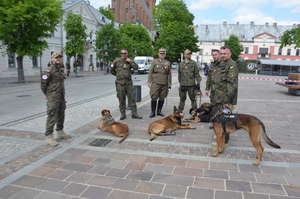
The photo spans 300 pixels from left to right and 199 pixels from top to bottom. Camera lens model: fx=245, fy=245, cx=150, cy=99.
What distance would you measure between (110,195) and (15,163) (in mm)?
2084

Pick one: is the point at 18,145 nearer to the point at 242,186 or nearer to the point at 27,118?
the point at 27,118

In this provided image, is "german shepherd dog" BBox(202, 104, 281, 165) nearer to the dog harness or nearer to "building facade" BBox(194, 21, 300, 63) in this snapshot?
the dog harness

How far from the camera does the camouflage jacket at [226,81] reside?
16.4 ft

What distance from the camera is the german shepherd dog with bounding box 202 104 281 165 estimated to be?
13.7 ft

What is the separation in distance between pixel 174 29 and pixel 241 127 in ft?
168

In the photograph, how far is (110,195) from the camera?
326 centimetres

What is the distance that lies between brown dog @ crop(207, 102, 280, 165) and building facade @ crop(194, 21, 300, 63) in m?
72.7

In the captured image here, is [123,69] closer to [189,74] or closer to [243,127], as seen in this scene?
[189,74]

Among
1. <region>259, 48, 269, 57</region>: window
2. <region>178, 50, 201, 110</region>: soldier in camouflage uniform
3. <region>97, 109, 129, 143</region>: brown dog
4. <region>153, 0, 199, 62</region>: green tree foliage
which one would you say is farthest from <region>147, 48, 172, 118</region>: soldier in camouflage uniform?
<region>259, 48, 269, 57</region>: window

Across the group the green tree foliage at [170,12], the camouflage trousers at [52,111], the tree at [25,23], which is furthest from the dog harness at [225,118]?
the green tree foliage at [170,12]

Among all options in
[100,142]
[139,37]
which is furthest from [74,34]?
[139,37]

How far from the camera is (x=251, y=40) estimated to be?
75.9 metres

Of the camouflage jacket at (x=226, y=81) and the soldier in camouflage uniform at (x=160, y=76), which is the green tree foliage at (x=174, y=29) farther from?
the camouflage jacket at (x=226, y=81)

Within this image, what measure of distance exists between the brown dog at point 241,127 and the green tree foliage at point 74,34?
75.5ft
